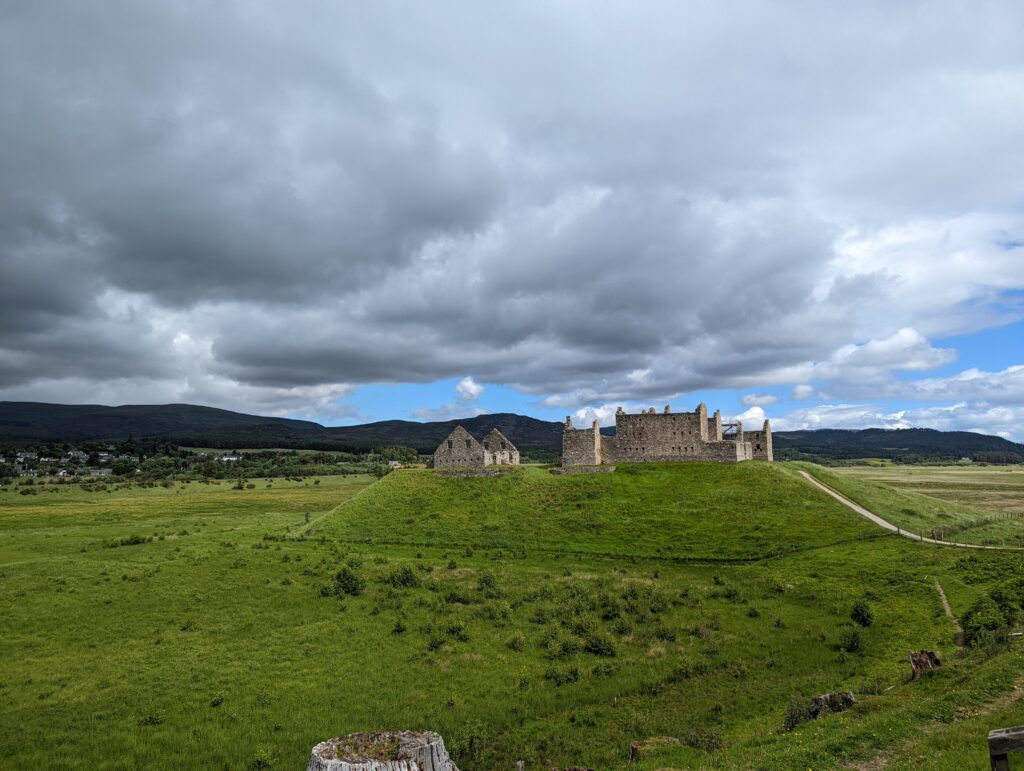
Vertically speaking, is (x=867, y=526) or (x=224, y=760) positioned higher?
(x=867, y=526)

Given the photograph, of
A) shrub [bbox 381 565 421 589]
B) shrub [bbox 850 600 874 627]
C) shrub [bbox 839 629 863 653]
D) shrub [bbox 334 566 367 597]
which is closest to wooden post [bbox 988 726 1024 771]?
shrub [bbox 839 629 863 653]

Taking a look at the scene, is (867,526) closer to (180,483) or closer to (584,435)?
(584,435)

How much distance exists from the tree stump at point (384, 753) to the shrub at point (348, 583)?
124 ft

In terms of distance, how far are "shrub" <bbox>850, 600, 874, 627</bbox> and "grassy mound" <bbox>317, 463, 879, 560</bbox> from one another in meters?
12.8

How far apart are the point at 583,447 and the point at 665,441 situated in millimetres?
10996

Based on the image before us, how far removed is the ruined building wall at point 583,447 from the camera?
7844 centimetres

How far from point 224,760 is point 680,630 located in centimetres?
2531

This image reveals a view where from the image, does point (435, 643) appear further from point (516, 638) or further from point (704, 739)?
point (704, 739)

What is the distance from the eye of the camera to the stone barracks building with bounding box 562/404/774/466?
75.2 metres

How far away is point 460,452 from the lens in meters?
79.8

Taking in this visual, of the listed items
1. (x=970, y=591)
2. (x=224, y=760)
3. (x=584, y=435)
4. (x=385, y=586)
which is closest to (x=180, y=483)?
(x=584, y=435)

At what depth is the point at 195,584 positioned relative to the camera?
44406 mm

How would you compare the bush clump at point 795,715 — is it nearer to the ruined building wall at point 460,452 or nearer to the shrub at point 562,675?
the shrub at point 562,675

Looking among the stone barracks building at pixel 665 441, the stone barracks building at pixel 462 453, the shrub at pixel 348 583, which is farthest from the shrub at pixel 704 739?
the stone barracks building at pixel 462 453
